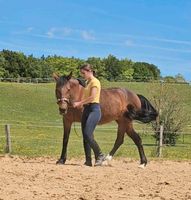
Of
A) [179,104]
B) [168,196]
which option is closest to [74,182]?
[168,196]

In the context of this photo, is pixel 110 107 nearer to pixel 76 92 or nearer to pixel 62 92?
pixel 76 92

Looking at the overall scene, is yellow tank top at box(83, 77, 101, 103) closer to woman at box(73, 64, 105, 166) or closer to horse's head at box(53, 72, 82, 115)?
woman at box(73, 64, 105, 166)

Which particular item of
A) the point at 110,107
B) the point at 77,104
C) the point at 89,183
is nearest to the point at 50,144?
the point at 110,107

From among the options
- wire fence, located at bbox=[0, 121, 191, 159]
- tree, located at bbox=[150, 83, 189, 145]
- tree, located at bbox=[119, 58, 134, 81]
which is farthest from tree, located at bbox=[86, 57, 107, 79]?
tree, located at bbox=[150, 83, 189, 145]

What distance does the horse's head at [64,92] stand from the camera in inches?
359

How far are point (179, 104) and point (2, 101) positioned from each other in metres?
21.6

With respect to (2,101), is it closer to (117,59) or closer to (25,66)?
(25,66)

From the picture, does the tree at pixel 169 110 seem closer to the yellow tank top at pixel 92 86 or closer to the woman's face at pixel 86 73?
the yellow tank top at pixel 92 86

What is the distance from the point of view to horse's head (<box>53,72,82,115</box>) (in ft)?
29.9

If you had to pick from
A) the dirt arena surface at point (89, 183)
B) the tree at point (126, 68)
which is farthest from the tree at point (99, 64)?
the dirt arena surface at point (89, 183)

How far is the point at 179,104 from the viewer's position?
33.5 metres

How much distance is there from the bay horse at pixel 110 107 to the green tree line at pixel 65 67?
56.4 metres

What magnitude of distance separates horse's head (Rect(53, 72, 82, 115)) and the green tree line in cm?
5755

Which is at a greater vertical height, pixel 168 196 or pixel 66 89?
pixel 66 89
